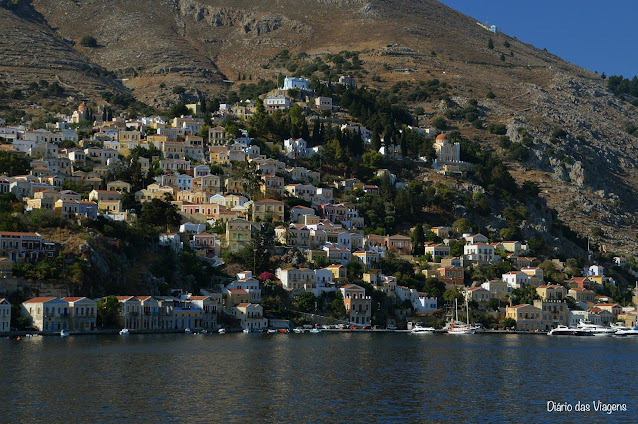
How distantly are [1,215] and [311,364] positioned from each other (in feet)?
135

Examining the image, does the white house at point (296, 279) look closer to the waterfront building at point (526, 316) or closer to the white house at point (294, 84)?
the waterfront building at point (526, 316)

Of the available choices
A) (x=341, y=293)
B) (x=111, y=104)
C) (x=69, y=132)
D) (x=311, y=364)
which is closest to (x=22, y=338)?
(x=311, y=364)

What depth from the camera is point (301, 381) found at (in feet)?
185

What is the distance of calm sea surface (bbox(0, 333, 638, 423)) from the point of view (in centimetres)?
4600

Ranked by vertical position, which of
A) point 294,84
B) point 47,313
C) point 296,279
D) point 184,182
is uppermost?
point 294,84

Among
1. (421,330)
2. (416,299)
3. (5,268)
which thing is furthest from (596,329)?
(5,268)

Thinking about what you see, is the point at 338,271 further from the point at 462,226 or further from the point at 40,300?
the point at 40,300

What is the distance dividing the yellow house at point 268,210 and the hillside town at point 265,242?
13 centimetres

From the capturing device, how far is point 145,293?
9081 centimetres

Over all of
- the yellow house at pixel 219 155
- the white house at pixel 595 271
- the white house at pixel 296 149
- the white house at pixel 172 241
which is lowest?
the white house at pixel 595 271

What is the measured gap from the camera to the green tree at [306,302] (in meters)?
96.8

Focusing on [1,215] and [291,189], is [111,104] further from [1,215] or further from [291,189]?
[1,215]

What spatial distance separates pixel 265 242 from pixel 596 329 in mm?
35761

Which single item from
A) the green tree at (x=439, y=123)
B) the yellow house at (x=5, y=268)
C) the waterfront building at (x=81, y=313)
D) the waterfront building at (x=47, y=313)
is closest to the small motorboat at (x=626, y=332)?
the waterfront building at (x=81, y=313)
